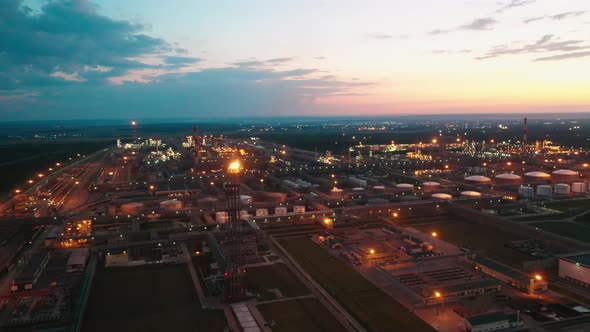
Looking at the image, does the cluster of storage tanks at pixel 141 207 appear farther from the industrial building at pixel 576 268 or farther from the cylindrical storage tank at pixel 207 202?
the industrial building at pixel 576 268

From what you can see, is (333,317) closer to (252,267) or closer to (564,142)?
(252,267)

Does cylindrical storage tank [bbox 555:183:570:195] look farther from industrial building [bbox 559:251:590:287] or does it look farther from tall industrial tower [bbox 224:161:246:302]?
tall industrial tower [bbox 224:161:246:302]

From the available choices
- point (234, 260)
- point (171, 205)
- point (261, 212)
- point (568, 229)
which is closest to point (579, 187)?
point (568, 229)

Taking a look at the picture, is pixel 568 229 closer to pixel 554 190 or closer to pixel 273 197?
pixel 554 190

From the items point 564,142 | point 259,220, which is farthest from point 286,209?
point 564,142

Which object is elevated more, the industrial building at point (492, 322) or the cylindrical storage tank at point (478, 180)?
the cylindrical storage tank at point (478, 180)

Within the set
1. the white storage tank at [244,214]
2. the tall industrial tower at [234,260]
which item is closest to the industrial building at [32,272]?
the tall industrial tower at [234,260]
